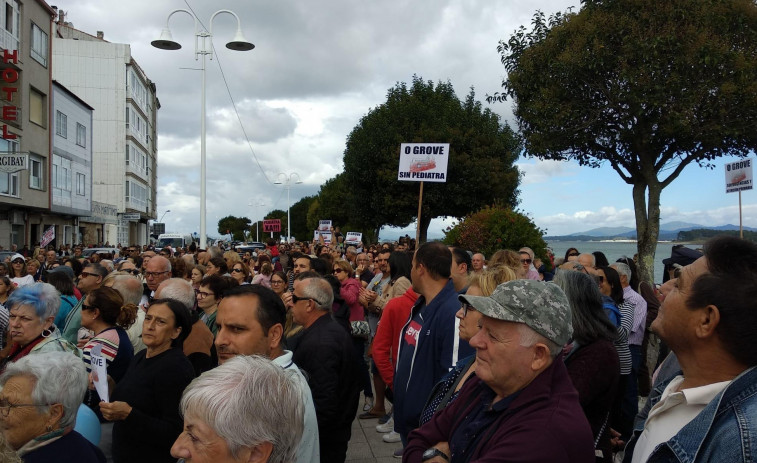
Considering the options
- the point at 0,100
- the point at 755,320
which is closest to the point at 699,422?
the point at 755,320

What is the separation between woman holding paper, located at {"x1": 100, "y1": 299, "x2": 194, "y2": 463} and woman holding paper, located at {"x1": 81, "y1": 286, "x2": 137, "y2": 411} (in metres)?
0.54

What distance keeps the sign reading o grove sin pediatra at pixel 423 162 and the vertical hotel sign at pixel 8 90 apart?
68.1 ft

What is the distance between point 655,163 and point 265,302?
58.7 feet

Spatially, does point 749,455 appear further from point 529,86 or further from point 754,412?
point 529,86

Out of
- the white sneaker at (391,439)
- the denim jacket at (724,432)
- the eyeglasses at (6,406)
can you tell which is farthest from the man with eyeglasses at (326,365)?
the white sneaker at (391,439)

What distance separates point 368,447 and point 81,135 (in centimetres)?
3563

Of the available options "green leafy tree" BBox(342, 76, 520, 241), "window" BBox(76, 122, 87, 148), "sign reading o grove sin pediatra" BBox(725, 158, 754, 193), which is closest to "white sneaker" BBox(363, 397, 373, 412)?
"sign reading o grove sin pediatra" BBox(725, 158, 754, 193)

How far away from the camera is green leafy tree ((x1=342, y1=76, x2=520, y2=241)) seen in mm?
30109

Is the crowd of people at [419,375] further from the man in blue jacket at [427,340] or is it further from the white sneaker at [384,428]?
the white sneaker at [384,428]

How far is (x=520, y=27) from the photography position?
18.0 meters

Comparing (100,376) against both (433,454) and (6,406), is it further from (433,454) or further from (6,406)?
(433,454)

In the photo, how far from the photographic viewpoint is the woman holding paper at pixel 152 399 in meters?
3.05

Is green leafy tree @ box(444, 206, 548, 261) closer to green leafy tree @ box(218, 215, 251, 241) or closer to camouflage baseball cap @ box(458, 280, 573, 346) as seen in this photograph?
camouflage baseball cap @ box(458, 280, 573, 346)

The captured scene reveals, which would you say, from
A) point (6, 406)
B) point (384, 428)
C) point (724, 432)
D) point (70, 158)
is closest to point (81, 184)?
point (70, 158)
